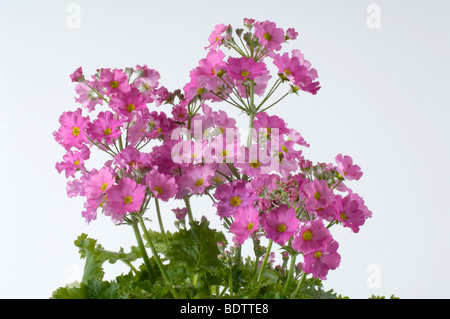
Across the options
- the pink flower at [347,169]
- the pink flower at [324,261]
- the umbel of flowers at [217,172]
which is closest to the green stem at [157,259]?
the umbel of flowers at [217,172]

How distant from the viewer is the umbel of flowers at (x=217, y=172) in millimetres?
1146

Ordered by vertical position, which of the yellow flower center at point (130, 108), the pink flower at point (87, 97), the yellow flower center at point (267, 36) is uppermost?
the yellow flower center at point (267, 36)

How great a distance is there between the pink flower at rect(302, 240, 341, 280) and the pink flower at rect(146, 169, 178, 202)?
285 millimetres

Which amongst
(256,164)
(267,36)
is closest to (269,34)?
(267,36)

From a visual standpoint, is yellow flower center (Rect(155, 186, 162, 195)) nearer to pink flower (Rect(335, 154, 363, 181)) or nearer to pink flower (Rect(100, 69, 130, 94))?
pink flower (Rect(100, 69, 130, 94))

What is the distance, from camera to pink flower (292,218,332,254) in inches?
43.3

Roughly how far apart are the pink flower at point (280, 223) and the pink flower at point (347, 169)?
5.6 inches

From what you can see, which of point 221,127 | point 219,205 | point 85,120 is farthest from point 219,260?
point 85,120

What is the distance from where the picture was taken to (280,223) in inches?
44.6

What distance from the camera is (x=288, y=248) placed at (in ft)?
3.78

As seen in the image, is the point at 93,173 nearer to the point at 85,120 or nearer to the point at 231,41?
the point at 85,120

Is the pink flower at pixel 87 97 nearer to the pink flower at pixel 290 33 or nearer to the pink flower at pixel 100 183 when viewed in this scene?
the pink flower at pixel 100 183

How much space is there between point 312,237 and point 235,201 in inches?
7.4

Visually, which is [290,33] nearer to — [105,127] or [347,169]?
[347,169]
